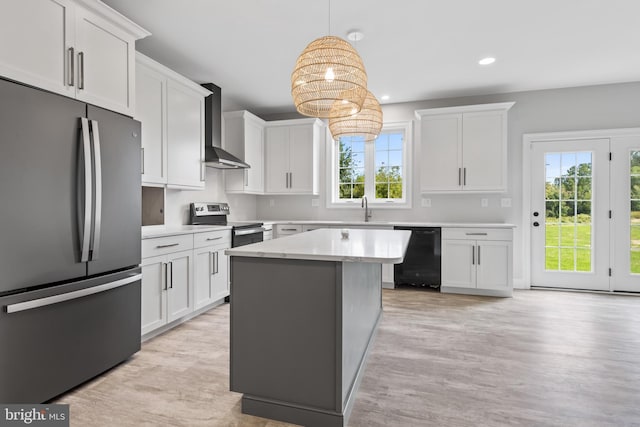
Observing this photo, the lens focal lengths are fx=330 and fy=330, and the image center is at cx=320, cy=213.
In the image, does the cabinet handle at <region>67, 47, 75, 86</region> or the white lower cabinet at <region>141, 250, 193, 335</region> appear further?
the white lower cabinet at <region>141, 250, 193, 335</region>

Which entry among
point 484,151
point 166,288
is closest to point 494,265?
point 484,151

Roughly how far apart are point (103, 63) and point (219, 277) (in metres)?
2.26

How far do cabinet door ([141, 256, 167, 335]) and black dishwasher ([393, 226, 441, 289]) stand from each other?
289cm

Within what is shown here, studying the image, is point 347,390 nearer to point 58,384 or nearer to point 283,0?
point 58,384

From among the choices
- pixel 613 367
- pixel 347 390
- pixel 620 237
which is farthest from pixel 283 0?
pixel 620 237

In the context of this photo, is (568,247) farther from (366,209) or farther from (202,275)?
(202,275)

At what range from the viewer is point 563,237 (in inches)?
172

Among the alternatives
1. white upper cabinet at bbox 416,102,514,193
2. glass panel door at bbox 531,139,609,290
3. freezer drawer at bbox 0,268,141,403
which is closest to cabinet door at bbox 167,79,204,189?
freezer drawer at bbox 0,268,141,403

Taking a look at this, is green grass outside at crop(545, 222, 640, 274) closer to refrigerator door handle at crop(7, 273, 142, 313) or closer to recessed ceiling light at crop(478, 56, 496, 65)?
recessed ceiling light at crop(478, 56, 496, 65)

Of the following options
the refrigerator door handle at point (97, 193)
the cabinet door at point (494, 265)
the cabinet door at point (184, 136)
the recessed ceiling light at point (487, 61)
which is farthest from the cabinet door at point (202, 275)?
the recessed ceiling light at point (487, 61)

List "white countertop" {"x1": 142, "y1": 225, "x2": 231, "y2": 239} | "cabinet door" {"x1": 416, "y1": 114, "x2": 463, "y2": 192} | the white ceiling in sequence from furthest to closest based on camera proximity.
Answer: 1. "cabinet door" {"x1": 416, "y1": 114, "x2": 463, "y2": 192}
2. "white countertop" {"x1": 142, "y1": 225, "x2": 231, "y2": 239}
3. the white ceiling

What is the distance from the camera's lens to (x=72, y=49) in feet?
6.47

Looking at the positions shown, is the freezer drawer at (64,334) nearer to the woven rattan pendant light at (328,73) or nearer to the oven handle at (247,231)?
the oven handle at (247,231)

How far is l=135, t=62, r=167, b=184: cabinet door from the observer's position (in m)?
2.88
